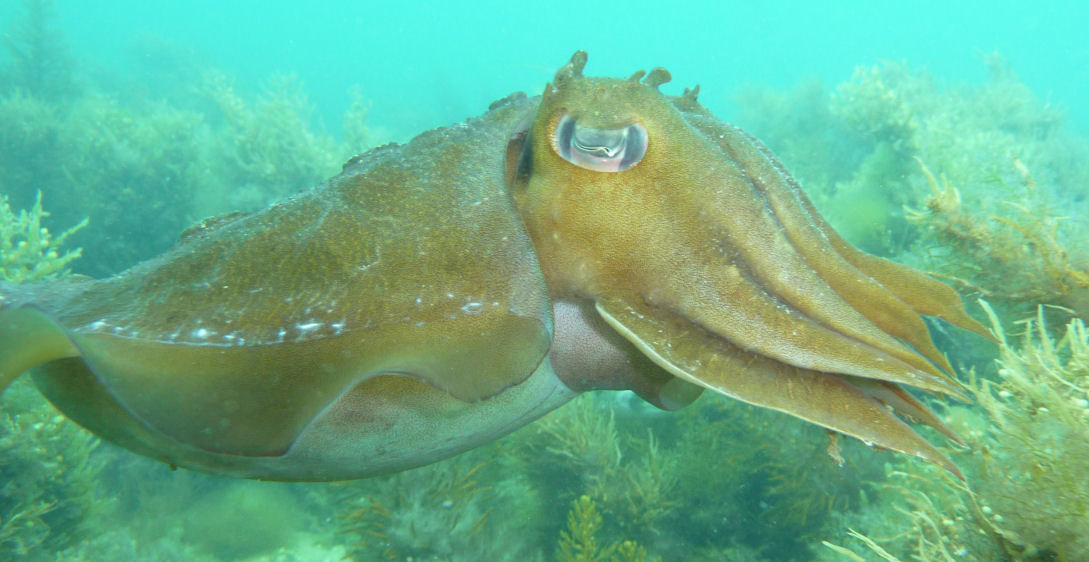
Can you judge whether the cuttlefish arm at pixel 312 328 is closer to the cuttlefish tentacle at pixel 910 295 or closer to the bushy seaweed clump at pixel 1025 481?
the cuttlefish tentacle at pixel 910 295

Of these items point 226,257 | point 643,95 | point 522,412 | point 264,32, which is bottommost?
point 522,412

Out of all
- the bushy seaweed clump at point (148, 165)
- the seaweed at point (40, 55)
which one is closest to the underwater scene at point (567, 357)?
the bushy seaweed clump at point (148, 165)

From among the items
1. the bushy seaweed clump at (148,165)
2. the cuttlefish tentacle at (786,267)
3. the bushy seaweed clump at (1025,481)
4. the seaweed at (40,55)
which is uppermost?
the seaweed at (40,55)

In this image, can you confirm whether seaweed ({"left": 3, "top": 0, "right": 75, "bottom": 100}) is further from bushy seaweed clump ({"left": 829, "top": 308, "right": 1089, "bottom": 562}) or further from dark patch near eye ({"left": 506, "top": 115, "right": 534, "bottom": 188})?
bushy seaweed clump ({"left": 829, "top": 308, "right": 1089, "bottom": 562})

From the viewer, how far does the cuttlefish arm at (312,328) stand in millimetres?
1240

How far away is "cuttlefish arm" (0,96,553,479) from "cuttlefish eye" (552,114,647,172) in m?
0.24

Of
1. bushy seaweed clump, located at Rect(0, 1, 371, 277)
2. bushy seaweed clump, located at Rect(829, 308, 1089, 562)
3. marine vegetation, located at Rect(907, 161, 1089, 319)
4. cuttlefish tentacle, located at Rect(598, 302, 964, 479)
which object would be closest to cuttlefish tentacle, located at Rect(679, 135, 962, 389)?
cuttlefish tentacle, located at Rect(598, 302, 964, 479)

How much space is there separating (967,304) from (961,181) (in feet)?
10.8

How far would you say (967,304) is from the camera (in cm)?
428

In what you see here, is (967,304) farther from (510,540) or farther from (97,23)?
(97,23)

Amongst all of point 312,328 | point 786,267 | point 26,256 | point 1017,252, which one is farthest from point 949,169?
point 26,256

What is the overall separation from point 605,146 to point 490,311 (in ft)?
1.61

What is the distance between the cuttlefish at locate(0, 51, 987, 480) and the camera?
1.23m


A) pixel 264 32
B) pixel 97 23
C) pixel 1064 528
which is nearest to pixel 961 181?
pixel 1064 528
